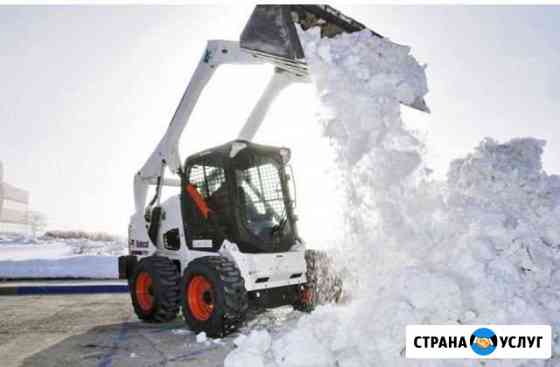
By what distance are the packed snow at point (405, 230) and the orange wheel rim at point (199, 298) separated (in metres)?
0.95

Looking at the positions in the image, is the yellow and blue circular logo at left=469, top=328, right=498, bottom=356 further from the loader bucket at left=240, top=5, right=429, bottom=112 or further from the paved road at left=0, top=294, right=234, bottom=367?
the loader bucket at left=240, top=5, right=429, bottom=112

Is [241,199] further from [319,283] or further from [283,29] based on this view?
[283,29]

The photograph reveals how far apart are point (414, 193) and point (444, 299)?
1197 millimetres

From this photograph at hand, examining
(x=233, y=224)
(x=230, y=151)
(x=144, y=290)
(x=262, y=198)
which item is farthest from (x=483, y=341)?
(x=144, y=290)

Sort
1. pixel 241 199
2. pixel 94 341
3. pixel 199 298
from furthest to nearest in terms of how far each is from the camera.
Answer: pixel 241 199 < pixel 199 298 < pixel 94 341

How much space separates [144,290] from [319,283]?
8.22ft

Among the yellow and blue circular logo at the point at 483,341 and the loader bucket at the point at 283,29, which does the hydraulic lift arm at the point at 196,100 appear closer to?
the loader bucket at the point at 283,29

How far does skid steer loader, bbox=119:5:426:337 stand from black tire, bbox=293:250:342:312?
0.01m

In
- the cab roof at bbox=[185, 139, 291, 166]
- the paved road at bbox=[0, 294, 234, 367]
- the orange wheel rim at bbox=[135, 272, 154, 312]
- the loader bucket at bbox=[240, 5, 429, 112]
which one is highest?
the loader bucket at bbox=[240, 5, 429, 112]

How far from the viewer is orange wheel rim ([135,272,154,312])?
18.5 ft

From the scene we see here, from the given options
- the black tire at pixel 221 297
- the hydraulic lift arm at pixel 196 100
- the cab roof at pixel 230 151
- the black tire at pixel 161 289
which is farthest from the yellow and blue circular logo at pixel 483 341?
the black tire at pixel 161 289

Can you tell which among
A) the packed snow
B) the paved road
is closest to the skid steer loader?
the paved road

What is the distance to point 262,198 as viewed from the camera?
16.8 feet

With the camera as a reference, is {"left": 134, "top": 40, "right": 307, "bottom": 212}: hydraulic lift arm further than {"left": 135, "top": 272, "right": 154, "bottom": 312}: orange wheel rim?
No
